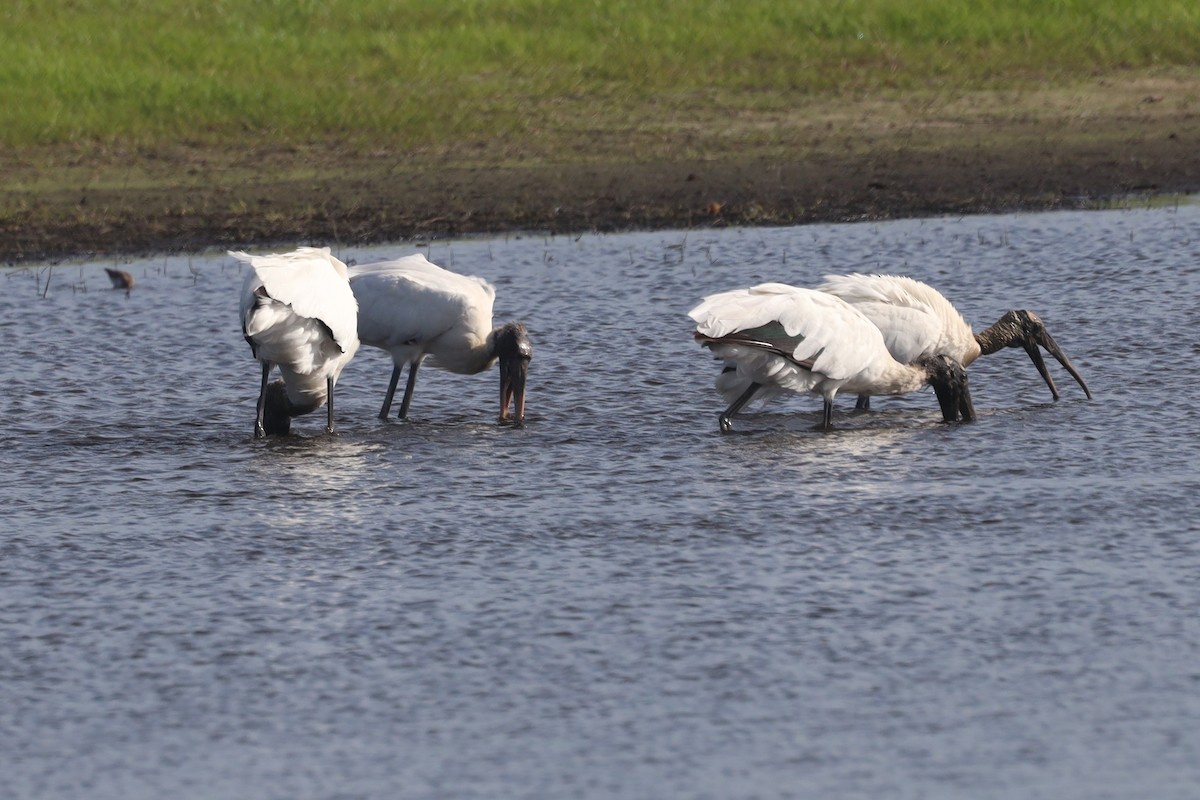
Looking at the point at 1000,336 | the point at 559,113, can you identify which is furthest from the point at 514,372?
the point at 559,113

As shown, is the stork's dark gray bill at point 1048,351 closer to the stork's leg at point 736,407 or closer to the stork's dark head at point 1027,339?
the stork's dark head at point 1027,339

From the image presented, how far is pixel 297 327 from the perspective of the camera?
30.1 ft

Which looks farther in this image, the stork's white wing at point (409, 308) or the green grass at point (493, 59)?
the green grass at point (493, 59)

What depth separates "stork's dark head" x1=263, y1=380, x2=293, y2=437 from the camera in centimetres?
954

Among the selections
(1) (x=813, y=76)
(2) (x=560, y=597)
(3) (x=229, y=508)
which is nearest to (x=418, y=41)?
(1) (x=813, y=76)

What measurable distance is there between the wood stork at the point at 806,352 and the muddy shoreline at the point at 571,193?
597cm

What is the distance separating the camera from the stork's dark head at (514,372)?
9609mm

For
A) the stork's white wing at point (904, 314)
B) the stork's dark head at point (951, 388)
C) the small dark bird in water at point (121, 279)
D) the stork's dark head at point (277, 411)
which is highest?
the stork's white wing at point (904, 314)

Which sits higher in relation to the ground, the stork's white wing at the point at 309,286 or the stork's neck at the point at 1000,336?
the stork's white wing at the point at 309,286

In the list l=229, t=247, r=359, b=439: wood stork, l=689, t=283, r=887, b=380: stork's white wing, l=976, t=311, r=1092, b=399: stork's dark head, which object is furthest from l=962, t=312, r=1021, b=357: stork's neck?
l=229, t=247, r=359, b=439: wood stork

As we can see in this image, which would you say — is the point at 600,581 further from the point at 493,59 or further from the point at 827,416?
the point at 493,59

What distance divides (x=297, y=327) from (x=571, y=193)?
23.3ft

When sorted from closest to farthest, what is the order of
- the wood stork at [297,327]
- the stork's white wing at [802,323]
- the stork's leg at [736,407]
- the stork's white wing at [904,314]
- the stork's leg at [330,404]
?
1. the stork's white wing at [802,323]
2. the wood stork at [297,327]
3. the stork's leg at [736,407]
4. the stork's leg at [330,404]
5. the stork's white wing at [904,314]

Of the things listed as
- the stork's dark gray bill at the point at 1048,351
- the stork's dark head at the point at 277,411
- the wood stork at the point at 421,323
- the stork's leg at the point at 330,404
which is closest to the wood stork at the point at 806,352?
the stork's dark gray bill at the point at 1048,351
